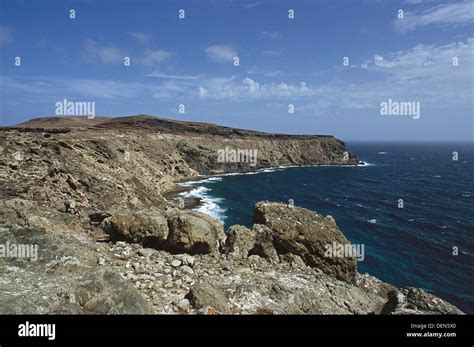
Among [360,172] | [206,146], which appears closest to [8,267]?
[206,146]

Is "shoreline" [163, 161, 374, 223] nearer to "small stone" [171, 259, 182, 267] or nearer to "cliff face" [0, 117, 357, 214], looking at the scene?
"cliff face" [0, 117, 357, 214]

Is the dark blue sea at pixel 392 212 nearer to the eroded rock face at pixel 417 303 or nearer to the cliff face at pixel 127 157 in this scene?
the cliff face at pixel 127 157

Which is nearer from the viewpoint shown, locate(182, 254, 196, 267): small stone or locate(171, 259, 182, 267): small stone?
locate(171, 259, 182, 267): small stone

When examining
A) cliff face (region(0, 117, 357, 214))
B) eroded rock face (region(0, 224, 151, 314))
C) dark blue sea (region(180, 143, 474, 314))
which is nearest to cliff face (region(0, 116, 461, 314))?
eroded rock face (region(0, 224, 151, 314))

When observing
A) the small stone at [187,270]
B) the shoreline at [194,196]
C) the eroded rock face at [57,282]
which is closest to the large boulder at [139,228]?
the eroded rock face at [57,282]

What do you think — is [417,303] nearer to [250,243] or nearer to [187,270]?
[250,243]

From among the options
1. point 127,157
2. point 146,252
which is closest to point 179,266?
point 146,252
